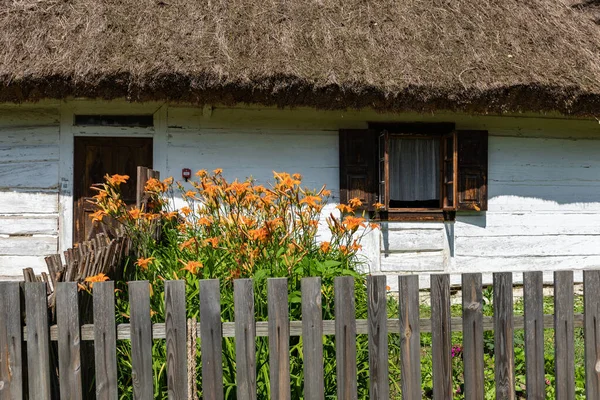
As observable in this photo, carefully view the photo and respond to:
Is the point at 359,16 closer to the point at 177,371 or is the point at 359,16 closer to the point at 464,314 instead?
the point at 464,314

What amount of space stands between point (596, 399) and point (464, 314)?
788 millimetres

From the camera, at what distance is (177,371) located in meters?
2.11

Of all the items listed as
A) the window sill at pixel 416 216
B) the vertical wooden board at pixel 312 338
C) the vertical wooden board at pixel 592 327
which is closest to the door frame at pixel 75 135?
the window sill at pixel 416 216

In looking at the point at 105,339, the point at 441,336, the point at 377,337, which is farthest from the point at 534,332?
the point at 105,339

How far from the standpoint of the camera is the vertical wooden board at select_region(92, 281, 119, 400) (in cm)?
206

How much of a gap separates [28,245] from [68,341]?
3574mm

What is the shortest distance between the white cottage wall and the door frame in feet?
0.21

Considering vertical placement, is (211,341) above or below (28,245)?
below

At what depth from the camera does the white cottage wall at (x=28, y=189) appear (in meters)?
5.16

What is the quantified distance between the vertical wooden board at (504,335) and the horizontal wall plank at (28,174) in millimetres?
4463

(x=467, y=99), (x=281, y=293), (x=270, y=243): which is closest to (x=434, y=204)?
(x=467, y=99)

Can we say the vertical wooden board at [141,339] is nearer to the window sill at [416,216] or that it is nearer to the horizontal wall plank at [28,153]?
the window sill at [416,216]

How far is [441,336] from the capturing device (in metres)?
2.22

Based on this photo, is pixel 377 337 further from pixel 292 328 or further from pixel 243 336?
pixel 243 336
